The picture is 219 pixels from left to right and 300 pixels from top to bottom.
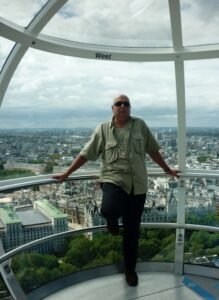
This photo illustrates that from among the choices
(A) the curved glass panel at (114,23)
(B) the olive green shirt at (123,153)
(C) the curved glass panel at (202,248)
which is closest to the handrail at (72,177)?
(B) the olive green shirt at (123,153)

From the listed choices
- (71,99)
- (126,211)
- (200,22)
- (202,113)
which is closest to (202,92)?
(202,113)

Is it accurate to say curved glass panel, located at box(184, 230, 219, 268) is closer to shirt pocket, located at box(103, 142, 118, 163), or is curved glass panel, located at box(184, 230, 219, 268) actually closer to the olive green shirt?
the olive green shirt

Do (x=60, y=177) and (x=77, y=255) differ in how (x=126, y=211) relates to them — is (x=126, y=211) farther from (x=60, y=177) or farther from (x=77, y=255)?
(x=77, y=255)

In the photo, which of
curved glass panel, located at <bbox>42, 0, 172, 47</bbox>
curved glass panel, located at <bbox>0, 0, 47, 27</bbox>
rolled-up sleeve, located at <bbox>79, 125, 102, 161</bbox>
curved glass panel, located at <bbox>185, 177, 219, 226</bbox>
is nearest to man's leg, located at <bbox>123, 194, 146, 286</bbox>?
rolled-up sleeve, located at <bbox>79, 125, 102, 161</bbox>

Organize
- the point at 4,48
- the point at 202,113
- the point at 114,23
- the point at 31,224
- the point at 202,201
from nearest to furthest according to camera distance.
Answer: the point at 4,48 → the point at 114,23 → the point at 31,224 → the point at 202,201 → the point at 202,113

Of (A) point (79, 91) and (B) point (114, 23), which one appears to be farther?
(A) point (79, 91)

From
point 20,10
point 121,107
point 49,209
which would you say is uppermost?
point 20,10

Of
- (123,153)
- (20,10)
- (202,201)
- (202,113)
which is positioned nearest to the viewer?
(20,10)
